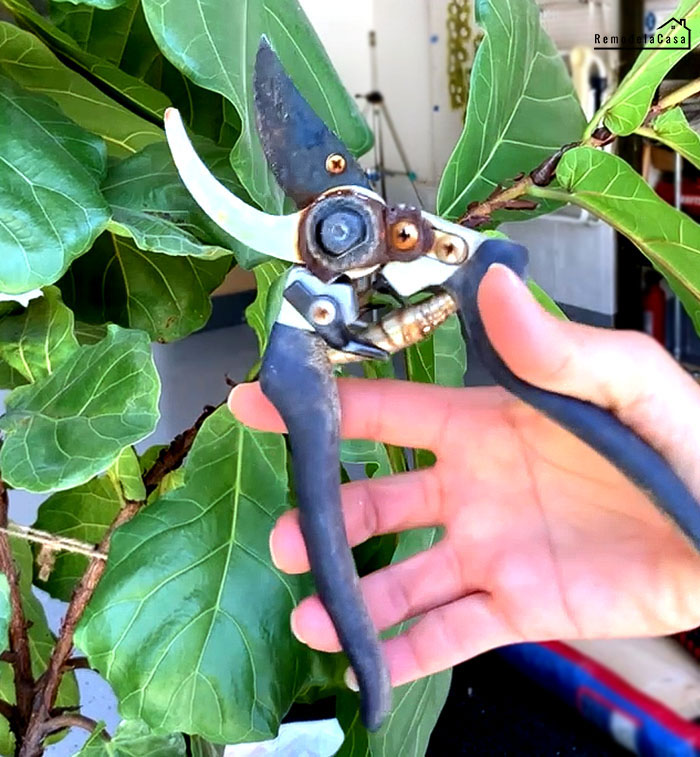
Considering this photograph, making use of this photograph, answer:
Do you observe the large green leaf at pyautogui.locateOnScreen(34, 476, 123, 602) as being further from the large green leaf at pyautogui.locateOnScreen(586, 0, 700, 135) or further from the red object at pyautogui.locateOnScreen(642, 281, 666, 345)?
the red object at pyautogui.locateOnScreen(642, 281, 666, 345)

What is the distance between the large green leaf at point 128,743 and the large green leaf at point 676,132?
0.38 m

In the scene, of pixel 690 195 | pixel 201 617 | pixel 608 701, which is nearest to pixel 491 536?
pixel 201 617

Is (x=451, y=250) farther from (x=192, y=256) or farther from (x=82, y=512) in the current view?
(x=82, y=512)

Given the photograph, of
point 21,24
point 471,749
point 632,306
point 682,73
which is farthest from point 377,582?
point 632,306

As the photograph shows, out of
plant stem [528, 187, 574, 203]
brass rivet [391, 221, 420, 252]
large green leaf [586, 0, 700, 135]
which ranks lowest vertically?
brass rivet [391, 221, 420, 252]

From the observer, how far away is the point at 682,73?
1345 millimetres

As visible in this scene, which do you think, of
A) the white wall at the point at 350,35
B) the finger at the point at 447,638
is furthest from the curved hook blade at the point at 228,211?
the white wall at the point at 350,35

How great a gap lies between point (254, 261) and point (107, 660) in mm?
192

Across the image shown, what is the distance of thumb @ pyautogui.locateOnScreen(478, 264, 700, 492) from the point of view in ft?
0.97

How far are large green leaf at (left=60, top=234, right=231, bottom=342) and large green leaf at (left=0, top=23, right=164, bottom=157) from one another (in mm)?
62

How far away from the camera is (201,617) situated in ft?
1.36

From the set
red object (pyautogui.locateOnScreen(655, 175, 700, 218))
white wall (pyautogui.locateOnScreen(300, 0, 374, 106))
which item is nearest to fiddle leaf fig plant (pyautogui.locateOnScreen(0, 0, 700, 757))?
red object (pyautogui.locateOnScreen(655, 175, 700, 218))

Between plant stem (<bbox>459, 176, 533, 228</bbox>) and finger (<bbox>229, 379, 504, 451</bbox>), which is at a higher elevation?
plant stem (<bbox>459, 176, 533, 228</bbox>)

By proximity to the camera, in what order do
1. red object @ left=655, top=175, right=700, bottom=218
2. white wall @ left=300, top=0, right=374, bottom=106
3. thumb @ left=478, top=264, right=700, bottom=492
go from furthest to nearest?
white wall @ left=300, top=0, right=374, bottom=106, red object @ left=655, top=175, right=700, bottom=218, thumb @ left=478, top=264, right=700, bottom=492
